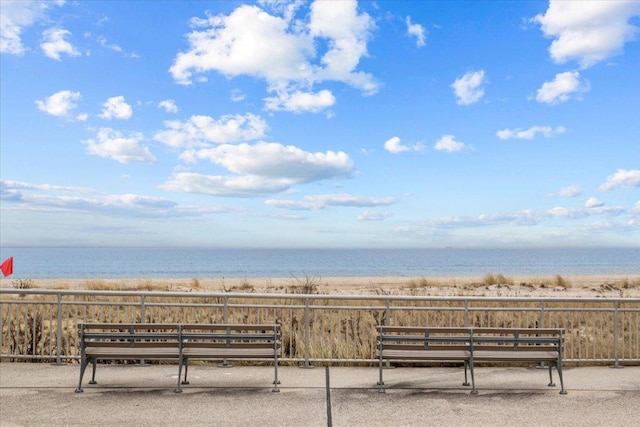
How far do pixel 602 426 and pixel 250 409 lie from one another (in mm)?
4149

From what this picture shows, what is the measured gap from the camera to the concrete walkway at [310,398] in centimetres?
704

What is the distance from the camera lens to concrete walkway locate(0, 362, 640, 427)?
23.1ft

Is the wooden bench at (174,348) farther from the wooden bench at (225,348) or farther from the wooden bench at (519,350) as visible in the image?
the wooden bench at (519,350)

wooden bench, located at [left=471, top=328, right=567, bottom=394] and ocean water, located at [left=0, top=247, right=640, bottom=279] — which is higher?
ocean water, located at [left=0, top=247, right=640, bottom=279]

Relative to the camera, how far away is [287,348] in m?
11.5

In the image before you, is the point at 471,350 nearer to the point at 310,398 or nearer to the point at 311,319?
the point at 310,398

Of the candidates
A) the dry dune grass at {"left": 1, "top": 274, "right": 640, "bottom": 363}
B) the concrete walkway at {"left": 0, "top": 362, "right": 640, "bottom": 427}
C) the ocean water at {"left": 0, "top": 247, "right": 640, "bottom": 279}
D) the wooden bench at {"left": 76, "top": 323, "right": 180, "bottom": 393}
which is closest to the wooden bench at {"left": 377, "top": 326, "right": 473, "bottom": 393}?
the concrete walkway at {"left": 0, "top": 362, "right": 640, "bottom": 427}

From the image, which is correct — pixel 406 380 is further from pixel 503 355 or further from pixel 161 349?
pixel 161 349

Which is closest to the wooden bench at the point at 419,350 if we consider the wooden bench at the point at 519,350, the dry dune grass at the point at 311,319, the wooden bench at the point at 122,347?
the wooden bench at the point at 519,350

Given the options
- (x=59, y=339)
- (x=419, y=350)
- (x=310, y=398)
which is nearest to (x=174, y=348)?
(x=310, y=398)

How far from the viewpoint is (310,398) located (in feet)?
26.1

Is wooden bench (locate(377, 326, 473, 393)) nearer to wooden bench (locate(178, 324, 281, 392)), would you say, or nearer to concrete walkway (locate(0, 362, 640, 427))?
concrete walkway (locate(0, 362, 640, 427))

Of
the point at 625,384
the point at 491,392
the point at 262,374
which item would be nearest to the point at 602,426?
the point at 491,392

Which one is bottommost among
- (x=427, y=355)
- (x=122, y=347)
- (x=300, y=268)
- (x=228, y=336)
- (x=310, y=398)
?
(x=310, y=398)
